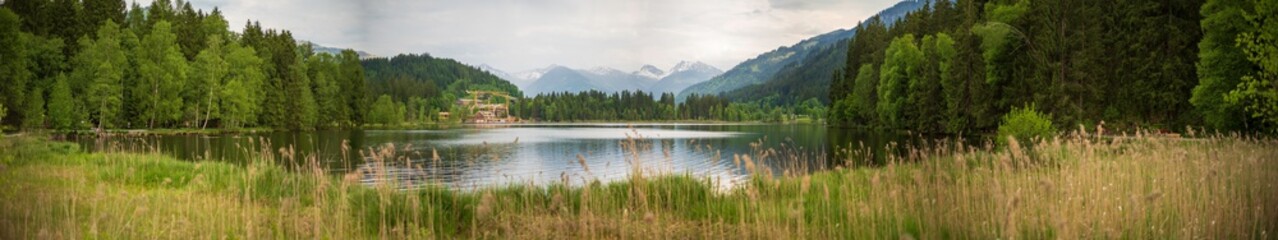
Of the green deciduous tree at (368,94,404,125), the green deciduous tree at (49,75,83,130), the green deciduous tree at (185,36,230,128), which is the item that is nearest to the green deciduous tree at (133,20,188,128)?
the green deciduous tree at (185,36,230,128)

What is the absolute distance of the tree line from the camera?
4709cm

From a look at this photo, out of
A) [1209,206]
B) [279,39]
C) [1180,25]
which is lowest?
[1209,206]

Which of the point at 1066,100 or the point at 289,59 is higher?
the point at 289,59

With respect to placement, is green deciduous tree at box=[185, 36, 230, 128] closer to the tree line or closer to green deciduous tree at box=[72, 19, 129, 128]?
the tree line

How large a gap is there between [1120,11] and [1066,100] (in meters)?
5.32

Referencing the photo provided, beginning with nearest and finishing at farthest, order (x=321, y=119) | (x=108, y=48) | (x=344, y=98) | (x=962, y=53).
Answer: (x=962, y=53) < (x=108, y=48) < (x=321, y=119) < (x=344, y=98)

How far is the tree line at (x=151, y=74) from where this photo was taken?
47.1 meters

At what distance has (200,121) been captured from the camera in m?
64.4

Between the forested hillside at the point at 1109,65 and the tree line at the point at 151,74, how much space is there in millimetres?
42710

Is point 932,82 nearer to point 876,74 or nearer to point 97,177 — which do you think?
point 876,74

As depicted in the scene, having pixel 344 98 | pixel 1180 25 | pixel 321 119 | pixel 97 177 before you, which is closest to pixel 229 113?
pixel 321 119

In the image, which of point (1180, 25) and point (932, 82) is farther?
point (932, 82)

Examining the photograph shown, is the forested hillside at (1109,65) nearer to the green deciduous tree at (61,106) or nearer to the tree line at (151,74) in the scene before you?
the tree line at (151,74)

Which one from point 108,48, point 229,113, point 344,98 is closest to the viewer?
point 108,48
